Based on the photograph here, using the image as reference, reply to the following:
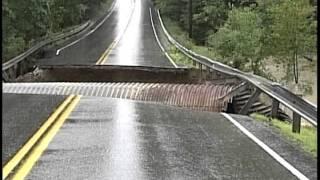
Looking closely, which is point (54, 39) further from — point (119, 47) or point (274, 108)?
point (274, 108)

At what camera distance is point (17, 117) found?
1255 cm

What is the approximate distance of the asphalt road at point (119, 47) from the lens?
108ft

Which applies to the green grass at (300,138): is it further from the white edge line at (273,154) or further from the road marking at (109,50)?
the road marking at (109,50)

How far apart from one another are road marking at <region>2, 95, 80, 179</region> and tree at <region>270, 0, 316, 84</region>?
28060 millimetres

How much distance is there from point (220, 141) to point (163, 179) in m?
3.13

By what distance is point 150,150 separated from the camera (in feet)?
30.8

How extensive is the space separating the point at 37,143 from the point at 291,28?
107 ft

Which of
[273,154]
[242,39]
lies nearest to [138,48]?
[242,39]

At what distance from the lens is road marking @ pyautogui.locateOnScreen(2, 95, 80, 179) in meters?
7.99

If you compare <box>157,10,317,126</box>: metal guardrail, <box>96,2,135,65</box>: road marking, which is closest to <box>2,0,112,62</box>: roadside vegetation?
<box>96,2,135,65</box>: road marking

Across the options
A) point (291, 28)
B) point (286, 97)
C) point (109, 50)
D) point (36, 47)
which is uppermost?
point (286, 97)

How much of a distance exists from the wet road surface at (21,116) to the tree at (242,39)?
22.4 m

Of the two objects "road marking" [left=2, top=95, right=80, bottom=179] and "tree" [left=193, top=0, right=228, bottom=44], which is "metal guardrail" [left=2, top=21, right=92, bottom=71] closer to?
"road marking" [left=2, top=95, right=80, bottom=179]

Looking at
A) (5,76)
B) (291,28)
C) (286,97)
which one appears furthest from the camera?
(291,28)
